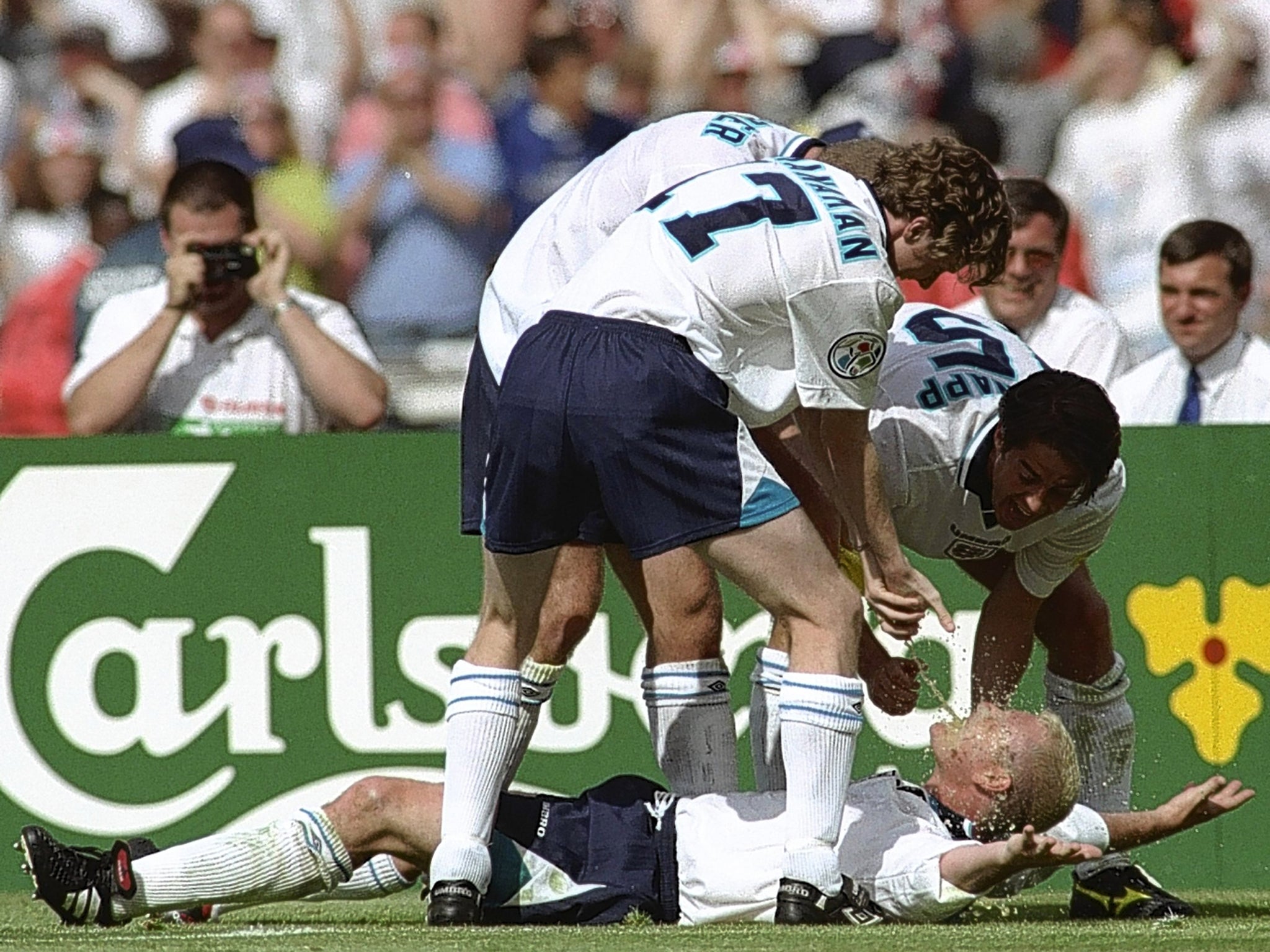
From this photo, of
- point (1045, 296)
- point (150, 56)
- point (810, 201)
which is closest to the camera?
point (810, 201)

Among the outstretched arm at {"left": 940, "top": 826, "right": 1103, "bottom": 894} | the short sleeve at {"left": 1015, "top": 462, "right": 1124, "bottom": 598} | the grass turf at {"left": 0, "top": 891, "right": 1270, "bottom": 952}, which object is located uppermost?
the short sleeve at {"left": 1015, "top": 462, "right": 1124, "bottom": 598}

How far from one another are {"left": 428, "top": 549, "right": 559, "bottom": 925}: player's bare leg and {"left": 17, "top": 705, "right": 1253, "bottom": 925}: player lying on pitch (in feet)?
0.29

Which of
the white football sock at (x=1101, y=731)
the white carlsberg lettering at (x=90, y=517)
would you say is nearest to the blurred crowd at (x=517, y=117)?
the white carlsberg lettering at (x=90, y=517)

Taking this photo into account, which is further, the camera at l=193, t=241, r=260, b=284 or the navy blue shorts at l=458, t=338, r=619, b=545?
the camera at l=193, t=241, r=260, b=284

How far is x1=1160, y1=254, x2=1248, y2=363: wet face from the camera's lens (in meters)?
6.74

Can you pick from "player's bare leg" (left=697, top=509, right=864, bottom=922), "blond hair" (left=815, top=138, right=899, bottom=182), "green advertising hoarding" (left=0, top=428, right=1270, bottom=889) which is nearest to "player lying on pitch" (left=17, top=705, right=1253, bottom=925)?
"player's bare leg" (left=697, top=509, right=864, bottom=922)

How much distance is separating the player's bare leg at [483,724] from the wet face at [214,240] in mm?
2647

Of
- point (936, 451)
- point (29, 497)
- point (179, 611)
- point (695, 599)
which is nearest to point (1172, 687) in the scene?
point (936, 451)

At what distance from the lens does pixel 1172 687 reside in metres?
5.87

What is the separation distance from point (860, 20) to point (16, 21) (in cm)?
399

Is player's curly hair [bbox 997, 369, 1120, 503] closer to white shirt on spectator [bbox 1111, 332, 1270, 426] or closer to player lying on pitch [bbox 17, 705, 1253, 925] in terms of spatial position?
player lying on pitch [bbox 17, 705, 1253, 925]

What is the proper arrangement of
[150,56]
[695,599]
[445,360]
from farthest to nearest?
[150,56], [445,360], [695,599]

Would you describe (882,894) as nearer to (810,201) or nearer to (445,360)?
(810,201)

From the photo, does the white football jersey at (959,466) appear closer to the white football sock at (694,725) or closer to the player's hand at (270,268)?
the white football sock at (694,725)
